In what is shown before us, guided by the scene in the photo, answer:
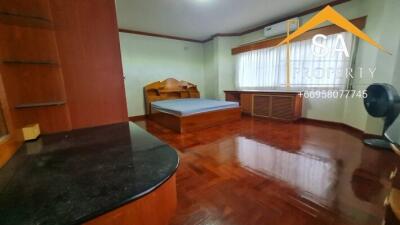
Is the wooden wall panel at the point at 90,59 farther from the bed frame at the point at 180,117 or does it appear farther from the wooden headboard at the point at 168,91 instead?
the wooden headboard at the point at 168,91

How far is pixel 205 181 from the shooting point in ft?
6.01

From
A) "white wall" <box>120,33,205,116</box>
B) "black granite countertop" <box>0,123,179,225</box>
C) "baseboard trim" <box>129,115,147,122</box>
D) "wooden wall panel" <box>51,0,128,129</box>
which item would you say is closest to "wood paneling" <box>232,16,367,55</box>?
"white wall" <box>120,33,205,116</box>

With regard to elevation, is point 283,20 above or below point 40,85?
above

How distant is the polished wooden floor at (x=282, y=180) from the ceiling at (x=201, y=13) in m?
2.64

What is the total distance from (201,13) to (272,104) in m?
2.78

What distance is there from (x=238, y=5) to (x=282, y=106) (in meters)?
2.50

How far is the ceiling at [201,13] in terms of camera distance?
3.37 m

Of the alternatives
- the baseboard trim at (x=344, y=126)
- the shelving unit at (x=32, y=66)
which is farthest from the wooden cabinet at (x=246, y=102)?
the shelving unit at (x=32, y=66)

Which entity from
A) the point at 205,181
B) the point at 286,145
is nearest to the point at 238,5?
the point at 286,145

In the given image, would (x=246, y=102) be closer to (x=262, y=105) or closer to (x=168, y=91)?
(x=262, y=105)

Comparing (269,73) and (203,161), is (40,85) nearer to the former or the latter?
(203,161)

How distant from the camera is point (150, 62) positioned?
5281mm

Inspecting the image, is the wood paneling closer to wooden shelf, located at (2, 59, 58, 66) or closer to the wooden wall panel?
the wooden wall panel

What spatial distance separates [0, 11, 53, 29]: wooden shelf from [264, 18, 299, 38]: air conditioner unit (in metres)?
4.50
